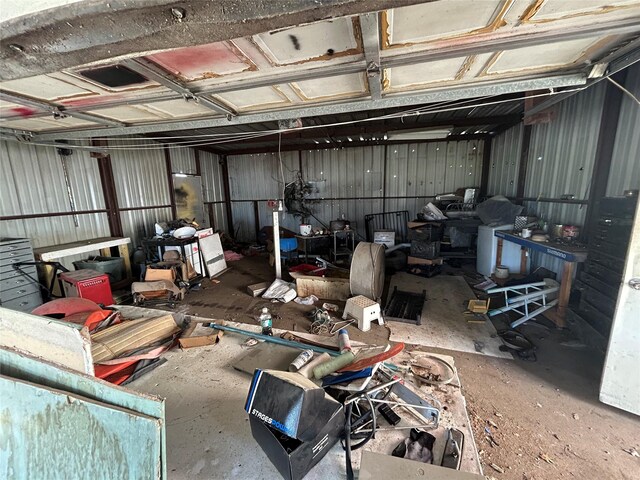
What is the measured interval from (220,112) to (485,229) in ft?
15.8

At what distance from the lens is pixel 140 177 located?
591 centimetres

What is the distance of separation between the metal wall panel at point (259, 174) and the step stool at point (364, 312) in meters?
5.71

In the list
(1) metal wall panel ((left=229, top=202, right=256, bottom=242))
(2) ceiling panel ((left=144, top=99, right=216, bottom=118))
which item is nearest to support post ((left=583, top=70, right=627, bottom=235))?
(2) ceiling panel ((left=144, top=99, right=216, bottom=118))

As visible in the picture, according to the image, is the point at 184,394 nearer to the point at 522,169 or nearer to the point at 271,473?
the point at 271,473

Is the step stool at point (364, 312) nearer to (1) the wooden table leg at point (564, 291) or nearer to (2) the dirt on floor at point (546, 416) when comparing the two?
(2) the dirt on floor at point (546, 416)

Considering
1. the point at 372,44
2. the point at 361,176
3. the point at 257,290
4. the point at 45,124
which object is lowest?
the point at 257,290

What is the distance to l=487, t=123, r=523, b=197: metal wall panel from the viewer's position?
508 centimetres

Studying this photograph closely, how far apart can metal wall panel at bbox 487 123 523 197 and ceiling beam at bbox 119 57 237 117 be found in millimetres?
5613

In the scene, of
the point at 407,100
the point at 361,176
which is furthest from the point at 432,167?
the point at 407,100

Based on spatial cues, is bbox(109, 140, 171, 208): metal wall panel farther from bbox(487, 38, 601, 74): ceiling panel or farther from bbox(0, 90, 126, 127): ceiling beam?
bbox(487, 38, 601, 74): ceiling panel

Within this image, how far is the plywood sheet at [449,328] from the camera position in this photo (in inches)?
115

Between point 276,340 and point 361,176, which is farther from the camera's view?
point 361,176

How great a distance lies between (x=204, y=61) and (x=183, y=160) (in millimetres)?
6549

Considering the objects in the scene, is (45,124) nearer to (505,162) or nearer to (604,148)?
(604,148)
